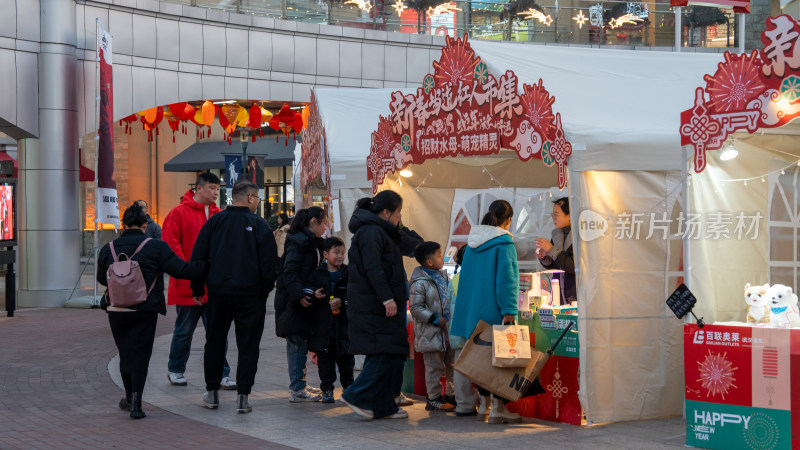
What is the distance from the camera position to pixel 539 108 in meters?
7.72

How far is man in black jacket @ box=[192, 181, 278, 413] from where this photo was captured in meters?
8.09

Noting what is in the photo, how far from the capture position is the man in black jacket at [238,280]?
319 inches

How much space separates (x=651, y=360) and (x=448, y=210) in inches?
170

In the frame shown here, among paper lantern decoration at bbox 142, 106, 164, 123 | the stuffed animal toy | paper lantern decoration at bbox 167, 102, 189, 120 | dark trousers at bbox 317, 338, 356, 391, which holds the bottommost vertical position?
dark trousers at bbox 317, 338, 356, 391

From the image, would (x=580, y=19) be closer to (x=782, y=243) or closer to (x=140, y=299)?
(x=782, y=243)

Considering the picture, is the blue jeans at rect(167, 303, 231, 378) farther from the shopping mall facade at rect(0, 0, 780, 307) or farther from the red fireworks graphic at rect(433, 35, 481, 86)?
the shopping mall facade at rect(0, 0, 780, 307)

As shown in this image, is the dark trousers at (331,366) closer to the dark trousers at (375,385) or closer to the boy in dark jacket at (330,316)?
the boy in dark jacket at (330,316)

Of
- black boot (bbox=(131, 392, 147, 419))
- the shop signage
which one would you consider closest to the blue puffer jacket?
the shop signage

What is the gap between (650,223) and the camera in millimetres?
8031

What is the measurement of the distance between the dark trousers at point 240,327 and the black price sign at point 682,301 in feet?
10.6

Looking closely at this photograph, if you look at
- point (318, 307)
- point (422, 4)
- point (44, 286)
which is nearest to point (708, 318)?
Answer: point (318, 307)

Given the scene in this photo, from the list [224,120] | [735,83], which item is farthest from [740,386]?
[224,120]

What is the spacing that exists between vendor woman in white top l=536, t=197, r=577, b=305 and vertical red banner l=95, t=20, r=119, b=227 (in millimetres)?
10033

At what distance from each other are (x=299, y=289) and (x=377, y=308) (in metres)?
0.92
